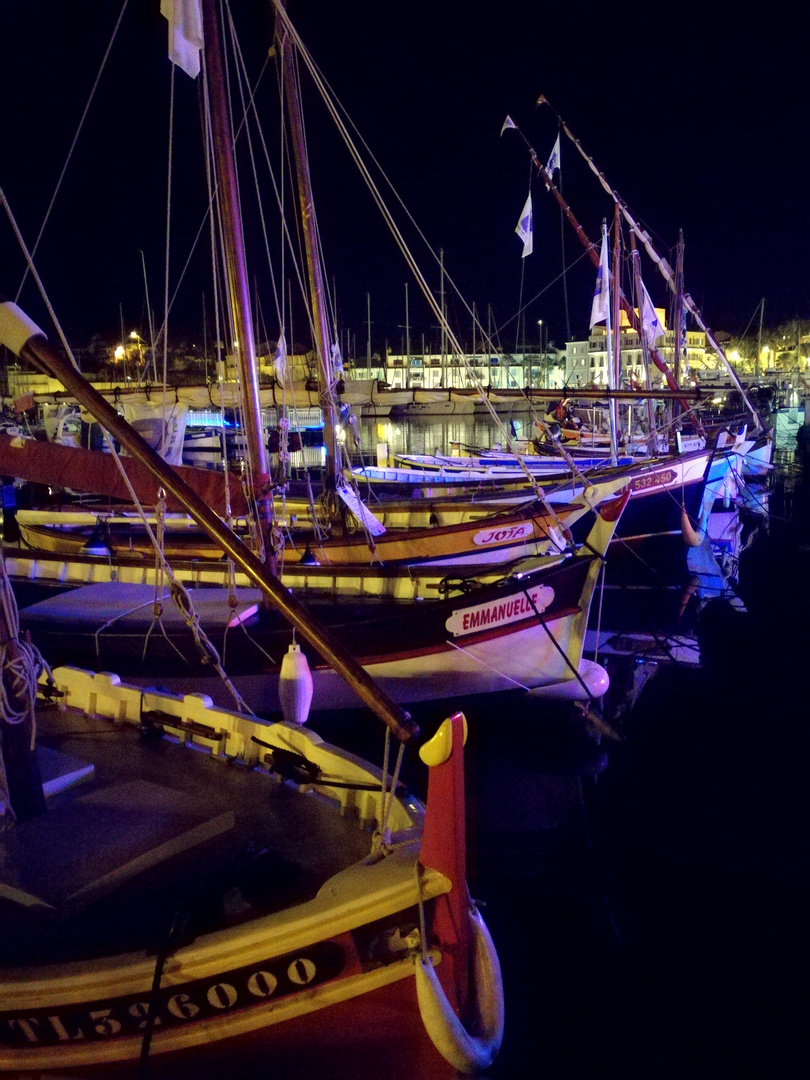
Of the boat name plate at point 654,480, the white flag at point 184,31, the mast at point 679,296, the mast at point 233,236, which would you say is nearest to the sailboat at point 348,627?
the mast at point 233,236

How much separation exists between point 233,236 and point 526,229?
610 inches

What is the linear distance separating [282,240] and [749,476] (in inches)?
1314

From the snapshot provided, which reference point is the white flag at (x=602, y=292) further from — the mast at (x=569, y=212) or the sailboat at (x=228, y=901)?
the sailboat at (x=228, y=901)

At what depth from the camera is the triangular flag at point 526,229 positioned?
74.2 ft

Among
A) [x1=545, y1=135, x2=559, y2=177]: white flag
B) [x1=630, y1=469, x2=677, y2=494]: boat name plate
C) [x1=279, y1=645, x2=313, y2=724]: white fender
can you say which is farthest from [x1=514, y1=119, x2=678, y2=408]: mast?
[x1=279, y1=645, x2=313, y2=724]: white fender

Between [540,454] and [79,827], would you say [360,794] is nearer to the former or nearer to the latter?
[79,827]

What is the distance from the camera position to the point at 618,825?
865 centimetres

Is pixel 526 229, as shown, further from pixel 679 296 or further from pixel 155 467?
pixel 155 467

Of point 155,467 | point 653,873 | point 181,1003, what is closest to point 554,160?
point 653,873

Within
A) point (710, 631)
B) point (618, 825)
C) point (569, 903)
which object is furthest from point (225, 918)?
point (710, 631)

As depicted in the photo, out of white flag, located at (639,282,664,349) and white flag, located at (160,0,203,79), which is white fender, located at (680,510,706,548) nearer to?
white flag, located at (639,282,664,349)

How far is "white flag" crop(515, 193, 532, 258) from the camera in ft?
74.2

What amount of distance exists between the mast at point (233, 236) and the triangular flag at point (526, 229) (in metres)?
14.3

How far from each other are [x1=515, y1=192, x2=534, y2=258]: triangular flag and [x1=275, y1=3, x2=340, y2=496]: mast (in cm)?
1075
